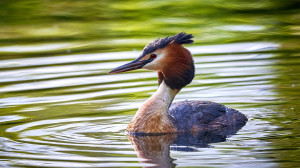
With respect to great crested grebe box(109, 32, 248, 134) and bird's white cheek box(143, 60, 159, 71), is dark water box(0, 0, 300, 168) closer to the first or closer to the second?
great crested grebe box(109, 32, 248, 134)

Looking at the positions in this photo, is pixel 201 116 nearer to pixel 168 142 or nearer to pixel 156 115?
pixel 156 115

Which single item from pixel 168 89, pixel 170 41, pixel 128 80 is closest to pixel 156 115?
pixel 168 89

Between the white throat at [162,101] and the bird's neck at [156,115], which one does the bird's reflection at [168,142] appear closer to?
the bird's neck at [156,115]

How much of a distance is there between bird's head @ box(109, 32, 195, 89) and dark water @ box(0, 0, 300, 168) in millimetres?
821

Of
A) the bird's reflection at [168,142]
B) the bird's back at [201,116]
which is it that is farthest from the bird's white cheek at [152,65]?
the bird's reflection at [168,142]

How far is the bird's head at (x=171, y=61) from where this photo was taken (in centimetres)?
970

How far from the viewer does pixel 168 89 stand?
9828 mm

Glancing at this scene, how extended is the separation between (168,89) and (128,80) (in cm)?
292

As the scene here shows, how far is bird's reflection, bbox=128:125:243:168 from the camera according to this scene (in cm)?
835

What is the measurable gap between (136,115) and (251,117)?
1720 mm

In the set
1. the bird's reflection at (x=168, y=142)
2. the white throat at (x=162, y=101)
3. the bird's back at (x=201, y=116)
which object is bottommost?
the bird's reflection at (x=168, y=142)

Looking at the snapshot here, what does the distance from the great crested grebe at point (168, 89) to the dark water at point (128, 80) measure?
10.5 inches

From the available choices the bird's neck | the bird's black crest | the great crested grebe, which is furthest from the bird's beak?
the bird's neck

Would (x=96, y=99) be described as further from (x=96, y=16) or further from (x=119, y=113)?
(x=96, y=16)
